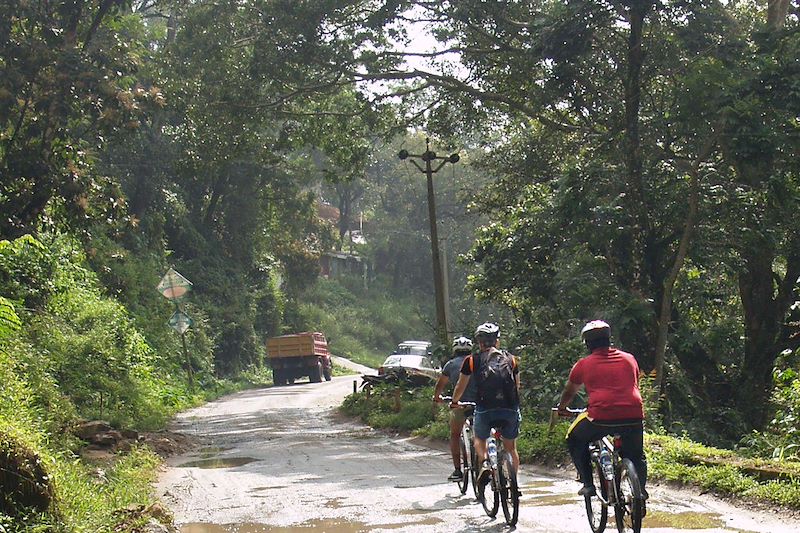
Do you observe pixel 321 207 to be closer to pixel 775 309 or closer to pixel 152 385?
pixel 152 385

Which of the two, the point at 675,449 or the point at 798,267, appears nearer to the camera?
the point at 675,449

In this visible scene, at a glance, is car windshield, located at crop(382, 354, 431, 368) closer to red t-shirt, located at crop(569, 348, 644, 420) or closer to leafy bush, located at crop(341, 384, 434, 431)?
leafy bush, located at crop(341, 384, 434, 431)

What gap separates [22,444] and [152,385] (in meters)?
19.4

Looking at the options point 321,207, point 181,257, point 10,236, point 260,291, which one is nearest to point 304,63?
point 10,236

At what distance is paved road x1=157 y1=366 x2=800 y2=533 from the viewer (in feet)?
29.7

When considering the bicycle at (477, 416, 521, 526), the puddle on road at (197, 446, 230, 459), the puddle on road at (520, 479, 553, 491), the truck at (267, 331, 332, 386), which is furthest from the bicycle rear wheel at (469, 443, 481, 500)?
the truck at (267, 331, 332, 386)

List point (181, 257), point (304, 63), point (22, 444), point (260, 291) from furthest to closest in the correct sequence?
1. point (260, 291)
2. point (181, 257)
3. point (304, 63)
4. point (22, 444)

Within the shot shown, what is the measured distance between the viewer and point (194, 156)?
86.8ft

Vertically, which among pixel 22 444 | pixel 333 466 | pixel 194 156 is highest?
pixel 194 156

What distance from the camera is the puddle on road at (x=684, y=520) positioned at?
8.62 m

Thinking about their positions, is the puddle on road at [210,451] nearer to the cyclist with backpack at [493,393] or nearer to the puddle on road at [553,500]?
the puddle on road at [553,500]

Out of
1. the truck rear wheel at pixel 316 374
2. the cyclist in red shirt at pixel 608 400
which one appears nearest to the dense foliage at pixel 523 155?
the cyclist in red shirt at pixel 608 400

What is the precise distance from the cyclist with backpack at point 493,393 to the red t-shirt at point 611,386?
61.8 inches

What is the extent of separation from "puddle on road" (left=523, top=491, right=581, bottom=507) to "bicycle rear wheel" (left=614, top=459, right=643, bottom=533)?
236 centimetres
